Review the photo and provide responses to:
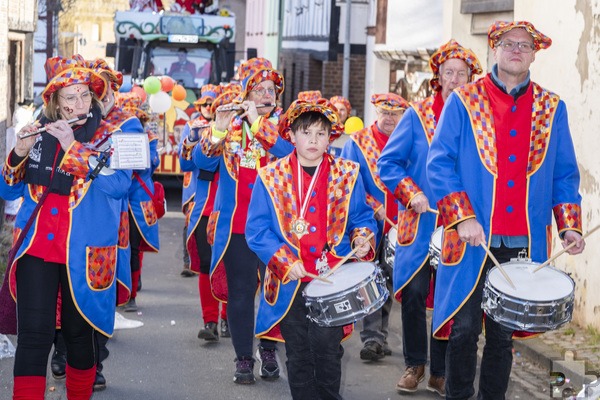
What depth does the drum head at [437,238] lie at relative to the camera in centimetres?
709

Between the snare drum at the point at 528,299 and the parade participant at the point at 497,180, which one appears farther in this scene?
the parade participant at the point at 497,180

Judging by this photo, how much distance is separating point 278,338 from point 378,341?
7.56ft

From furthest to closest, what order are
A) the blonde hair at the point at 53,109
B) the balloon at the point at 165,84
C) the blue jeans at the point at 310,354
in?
the balloon at the point at 165,84, the blonde hair at the point at 53,109, the blue jeans at the point at 310,354

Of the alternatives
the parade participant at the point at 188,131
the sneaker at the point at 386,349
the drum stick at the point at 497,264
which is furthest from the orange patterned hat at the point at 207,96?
the drum stick at the point at 497,264

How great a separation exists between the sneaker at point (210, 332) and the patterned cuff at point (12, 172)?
3418mm

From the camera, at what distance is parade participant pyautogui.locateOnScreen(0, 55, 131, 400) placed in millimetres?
6266

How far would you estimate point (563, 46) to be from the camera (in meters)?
10.8

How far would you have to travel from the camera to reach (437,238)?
7.19 m

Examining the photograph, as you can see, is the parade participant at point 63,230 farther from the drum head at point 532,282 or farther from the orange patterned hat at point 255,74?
the drum head at point 532,282

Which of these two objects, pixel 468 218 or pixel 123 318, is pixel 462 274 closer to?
pixel 468 218

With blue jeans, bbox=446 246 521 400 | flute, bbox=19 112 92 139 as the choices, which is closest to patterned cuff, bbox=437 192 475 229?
blue jeans, bbox=446 246 521 400

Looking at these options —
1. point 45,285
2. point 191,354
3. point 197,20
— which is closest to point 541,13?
point 191,354

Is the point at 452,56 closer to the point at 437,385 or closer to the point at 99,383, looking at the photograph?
the point at 437,385

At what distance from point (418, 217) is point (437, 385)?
104cm
